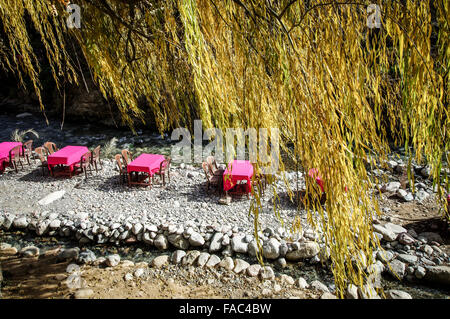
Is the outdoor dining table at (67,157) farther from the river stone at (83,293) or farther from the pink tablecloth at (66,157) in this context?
the river stone at (83,293)

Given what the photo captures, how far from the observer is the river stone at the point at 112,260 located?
458cm

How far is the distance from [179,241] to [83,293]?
5.31 ft

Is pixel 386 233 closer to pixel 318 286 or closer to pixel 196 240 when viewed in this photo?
pixel 318 286

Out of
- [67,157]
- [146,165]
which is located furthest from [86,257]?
[67,157]

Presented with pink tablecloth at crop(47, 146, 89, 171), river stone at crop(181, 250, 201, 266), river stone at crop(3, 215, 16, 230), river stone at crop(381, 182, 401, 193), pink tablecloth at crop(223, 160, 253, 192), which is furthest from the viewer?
pink tablecloth at crop(47, 146, 89, 171)

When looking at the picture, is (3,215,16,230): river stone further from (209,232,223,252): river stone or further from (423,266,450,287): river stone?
(423,266,450,287): river stone

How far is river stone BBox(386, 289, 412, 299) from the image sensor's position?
3639 millimetres

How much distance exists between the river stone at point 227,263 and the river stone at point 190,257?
1.43 ft

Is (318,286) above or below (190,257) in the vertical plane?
below

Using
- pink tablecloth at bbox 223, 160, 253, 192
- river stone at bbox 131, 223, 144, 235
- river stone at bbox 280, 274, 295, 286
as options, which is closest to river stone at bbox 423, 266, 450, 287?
river stone at bbox 280, 274, 295, 286

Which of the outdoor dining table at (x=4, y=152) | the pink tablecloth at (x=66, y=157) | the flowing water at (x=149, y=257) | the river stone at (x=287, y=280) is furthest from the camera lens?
the outdoor dining table at (x=4, y=152)

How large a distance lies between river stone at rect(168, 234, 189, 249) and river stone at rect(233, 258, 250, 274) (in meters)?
0.94

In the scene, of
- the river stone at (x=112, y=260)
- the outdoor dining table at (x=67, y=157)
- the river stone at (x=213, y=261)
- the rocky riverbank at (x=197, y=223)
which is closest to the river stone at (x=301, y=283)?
the rocky riverbank at (x=197, y=223)

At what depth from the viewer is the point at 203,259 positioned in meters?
4.62
